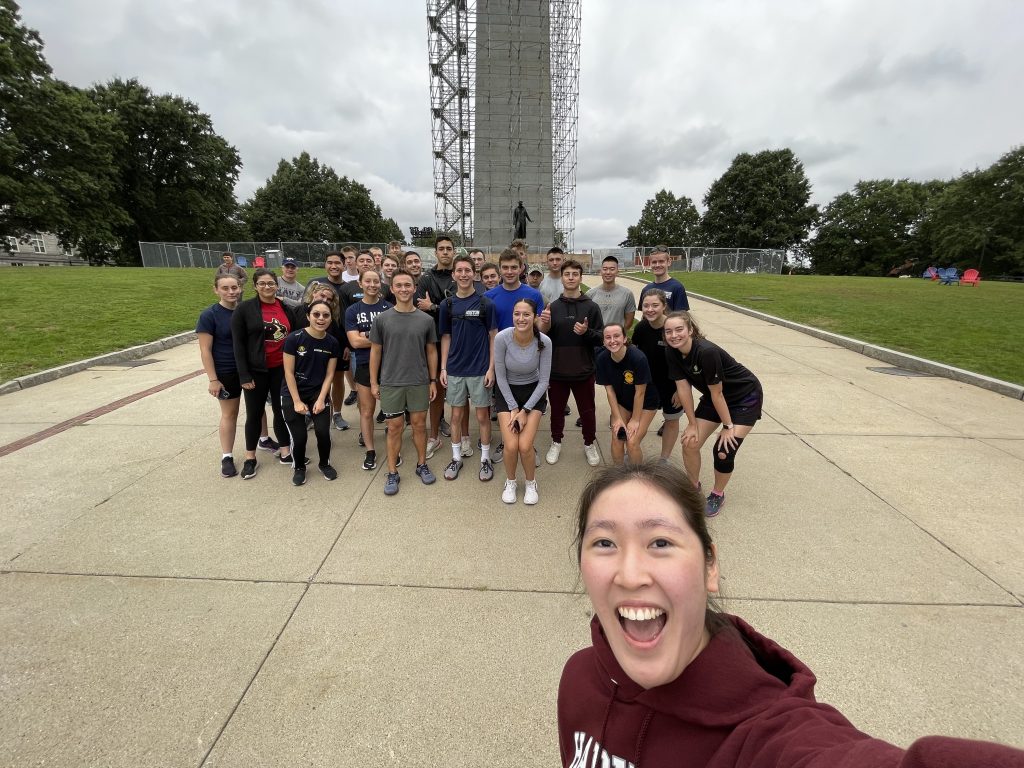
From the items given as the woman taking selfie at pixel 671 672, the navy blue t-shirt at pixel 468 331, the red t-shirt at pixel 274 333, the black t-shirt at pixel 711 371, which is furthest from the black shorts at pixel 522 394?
the woman taking selfie at pixel 671 672

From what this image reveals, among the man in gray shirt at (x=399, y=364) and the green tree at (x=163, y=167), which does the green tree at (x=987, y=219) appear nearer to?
the man in gray shirt at (x=399, y=364)

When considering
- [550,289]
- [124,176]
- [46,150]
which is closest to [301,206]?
[124,176]

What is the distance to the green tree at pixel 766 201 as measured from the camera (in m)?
48.0

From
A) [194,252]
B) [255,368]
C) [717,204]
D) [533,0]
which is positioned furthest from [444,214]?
[255,368]

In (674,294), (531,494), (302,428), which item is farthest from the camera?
(674,294)

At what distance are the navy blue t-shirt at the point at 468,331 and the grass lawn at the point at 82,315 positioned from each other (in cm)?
683

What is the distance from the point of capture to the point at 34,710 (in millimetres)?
1997

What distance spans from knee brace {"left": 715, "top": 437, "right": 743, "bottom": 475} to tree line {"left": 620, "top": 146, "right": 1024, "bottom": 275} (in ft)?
175

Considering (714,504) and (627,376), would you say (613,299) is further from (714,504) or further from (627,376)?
(714,504)

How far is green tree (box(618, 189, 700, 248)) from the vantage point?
65.7m

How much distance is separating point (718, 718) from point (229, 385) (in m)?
4.58

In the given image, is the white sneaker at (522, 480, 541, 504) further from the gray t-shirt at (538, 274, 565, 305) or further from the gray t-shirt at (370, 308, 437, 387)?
the gray t-shirt at (538, 274, 565, 305)

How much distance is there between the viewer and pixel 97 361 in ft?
26.3

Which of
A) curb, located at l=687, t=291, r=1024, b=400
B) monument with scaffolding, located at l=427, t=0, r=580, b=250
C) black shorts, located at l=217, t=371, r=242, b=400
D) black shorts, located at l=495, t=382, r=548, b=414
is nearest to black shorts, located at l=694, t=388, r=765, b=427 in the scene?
black shorts, located at l=495, t=382, r=548, b=414
